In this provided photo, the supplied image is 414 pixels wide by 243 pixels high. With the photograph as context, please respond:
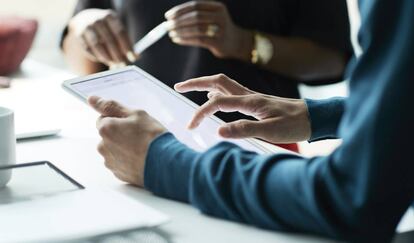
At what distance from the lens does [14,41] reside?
1.79 meters

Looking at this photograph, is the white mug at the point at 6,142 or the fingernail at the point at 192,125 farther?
the fingernail at the point at 192,125

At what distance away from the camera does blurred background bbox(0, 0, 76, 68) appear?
265 cm

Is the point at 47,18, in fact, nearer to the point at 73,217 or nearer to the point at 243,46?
the point at 243,46

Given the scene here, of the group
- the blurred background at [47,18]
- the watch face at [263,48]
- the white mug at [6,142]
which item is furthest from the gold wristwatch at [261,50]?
the blurred background at [47,18]

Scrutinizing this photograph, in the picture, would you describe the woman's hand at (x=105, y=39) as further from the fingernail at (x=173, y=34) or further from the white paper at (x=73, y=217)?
the white paper at (x=73, y=217)

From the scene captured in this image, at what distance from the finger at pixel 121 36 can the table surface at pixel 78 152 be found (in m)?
0.14

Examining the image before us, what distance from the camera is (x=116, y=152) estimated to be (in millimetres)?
1032

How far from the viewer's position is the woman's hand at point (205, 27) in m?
1.74

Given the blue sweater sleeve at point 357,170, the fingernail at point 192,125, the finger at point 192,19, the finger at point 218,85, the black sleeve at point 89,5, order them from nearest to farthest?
the blue sweater sleeve at point 357,170
the fingernail at point 192,125
the finger at point 218,85
the finger at point 192,19
the black sleeve at point 89,5

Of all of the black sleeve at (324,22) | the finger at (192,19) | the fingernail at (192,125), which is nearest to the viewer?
the fingernail at (192,125)

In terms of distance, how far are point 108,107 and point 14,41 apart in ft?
2.58

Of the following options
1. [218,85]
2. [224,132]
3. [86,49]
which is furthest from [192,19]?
[224,132]

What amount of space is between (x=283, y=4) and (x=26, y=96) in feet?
2.06

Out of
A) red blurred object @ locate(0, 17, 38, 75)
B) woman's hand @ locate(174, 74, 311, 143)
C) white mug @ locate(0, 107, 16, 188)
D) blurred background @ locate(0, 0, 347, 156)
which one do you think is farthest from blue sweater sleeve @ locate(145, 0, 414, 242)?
blurred background @ locate(0, 0, 347, 156)
